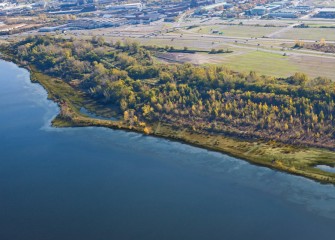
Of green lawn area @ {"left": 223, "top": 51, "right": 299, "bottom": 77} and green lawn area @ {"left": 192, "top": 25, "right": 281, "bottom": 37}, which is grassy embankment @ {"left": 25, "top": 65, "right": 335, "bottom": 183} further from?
green lawn area @ {"left": 192, "top": 25, "right": 281, "bottom": 37}

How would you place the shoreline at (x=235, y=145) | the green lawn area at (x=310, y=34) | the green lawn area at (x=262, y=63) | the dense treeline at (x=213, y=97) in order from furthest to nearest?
the green lawn area at (x=310, y=34) < the green lawn area at (x=262, y=63) < the dense treeline at (x=213, y=97) < the shoreline at (x=235, y=145)

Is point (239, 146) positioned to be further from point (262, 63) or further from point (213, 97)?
point (262, 63)

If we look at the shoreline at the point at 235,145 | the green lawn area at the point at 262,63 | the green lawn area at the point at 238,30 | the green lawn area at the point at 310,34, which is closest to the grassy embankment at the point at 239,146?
the shoreline at the point at 235,145

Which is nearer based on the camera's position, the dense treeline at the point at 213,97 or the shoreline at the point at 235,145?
the shoreline at the point at 235,145

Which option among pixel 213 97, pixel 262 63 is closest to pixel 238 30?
pixel 262 63

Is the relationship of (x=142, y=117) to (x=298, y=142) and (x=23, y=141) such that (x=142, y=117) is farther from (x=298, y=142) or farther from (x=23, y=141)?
(x=298, y=142)

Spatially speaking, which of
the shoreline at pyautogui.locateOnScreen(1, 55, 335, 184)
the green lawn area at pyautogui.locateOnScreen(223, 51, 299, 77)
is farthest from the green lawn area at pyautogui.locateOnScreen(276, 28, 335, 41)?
the shoreline at pyautogui.locateOnScreen(1, 55, 335, 184)

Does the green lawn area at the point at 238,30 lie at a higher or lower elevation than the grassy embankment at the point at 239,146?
higher

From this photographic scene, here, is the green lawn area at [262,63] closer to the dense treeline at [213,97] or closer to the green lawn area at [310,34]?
the dense treeline at [213,97]
